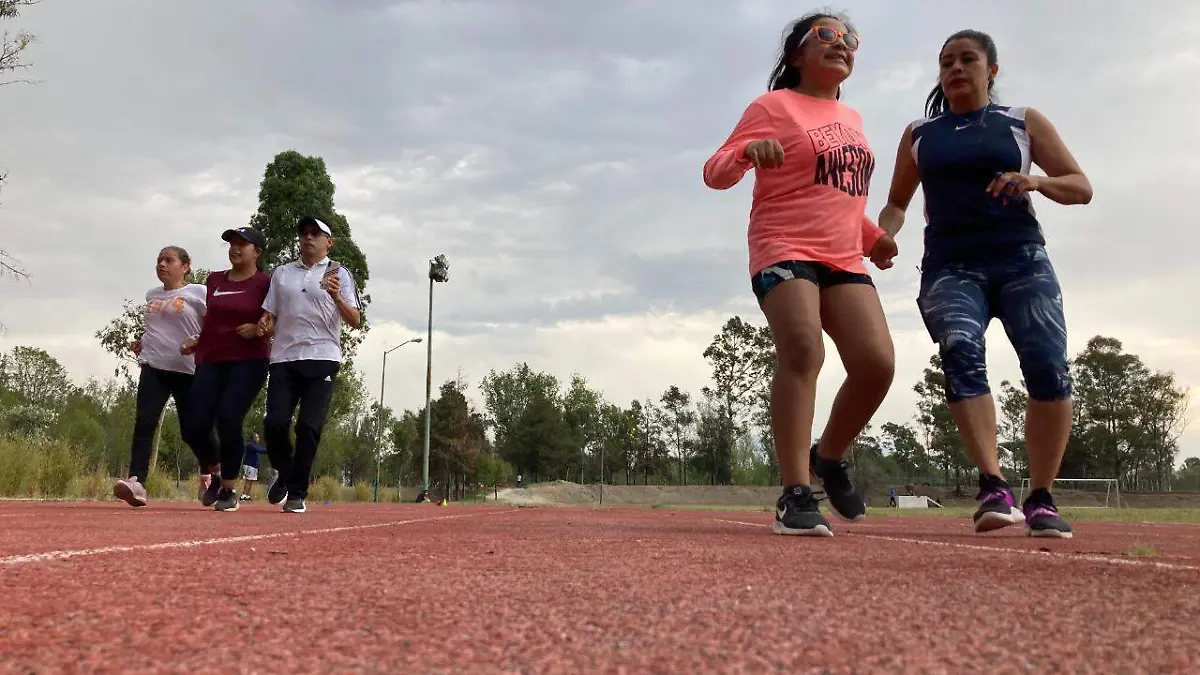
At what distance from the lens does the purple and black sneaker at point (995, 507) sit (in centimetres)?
354

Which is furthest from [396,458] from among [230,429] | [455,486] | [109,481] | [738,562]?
[738,562]

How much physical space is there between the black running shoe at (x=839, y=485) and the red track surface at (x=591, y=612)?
1.60 meters

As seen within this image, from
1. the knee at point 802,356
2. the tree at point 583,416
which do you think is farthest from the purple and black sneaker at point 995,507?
the tree at point 583,416

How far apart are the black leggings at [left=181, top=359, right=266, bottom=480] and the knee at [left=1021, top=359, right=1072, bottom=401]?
468cm

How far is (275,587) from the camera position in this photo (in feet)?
5.08

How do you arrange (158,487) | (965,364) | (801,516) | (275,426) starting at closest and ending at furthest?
(801,516) < (965,364) < (275,426) < (158,487)

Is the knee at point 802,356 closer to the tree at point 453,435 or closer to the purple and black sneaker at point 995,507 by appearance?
the purple and black sneaker at point 995,507

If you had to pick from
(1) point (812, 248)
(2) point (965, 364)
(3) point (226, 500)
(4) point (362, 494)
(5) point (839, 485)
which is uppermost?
(1) point (812, 248)

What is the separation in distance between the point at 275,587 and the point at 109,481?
12.3m

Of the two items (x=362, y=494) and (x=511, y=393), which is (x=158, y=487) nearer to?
(x=362, y=494)

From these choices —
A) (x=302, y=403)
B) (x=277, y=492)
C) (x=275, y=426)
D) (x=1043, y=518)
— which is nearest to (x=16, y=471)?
(x=277, y=492)

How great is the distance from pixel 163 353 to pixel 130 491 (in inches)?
38.4

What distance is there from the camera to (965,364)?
3.83 metres

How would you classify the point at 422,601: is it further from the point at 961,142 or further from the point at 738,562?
the point at 961,142
